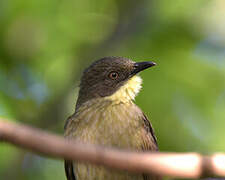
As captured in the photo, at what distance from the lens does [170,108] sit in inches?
259

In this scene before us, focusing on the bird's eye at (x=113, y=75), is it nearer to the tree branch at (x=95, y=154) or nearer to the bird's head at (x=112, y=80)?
the bird's head at (x=112, y=80)

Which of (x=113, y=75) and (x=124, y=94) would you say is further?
(x=113, y=75)

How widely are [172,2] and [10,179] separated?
11.7ft

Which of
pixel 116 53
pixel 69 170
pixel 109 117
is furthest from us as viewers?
pixel 116 53

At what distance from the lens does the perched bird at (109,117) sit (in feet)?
16.2

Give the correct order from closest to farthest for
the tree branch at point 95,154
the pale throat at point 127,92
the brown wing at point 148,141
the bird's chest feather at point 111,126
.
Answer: the tree branch at point 95,154 → the bird's chest feather at point 111,126 → the brown wing at point 148,141 → the pale throat at point 127,92

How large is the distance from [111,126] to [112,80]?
3.51 feet

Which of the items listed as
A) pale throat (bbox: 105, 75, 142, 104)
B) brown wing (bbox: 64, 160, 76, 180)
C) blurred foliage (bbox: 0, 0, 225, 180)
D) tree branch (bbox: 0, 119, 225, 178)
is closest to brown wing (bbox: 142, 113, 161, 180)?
pale throat (bbox: 105, 75, 142, 104)

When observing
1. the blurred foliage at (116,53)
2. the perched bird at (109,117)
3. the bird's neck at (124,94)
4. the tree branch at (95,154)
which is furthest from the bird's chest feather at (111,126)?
the tree branch at (95,154)

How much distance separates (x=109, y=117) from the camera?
5199mm

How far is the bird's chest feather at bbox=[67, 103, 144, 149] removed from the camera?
489cm

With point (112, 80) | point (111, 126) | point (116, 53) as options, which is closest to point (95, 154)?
point (111, 126)

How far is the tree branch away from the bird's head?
3.88 meters

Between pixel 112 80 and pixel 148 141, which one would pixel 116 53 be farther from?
pixel 148 141
